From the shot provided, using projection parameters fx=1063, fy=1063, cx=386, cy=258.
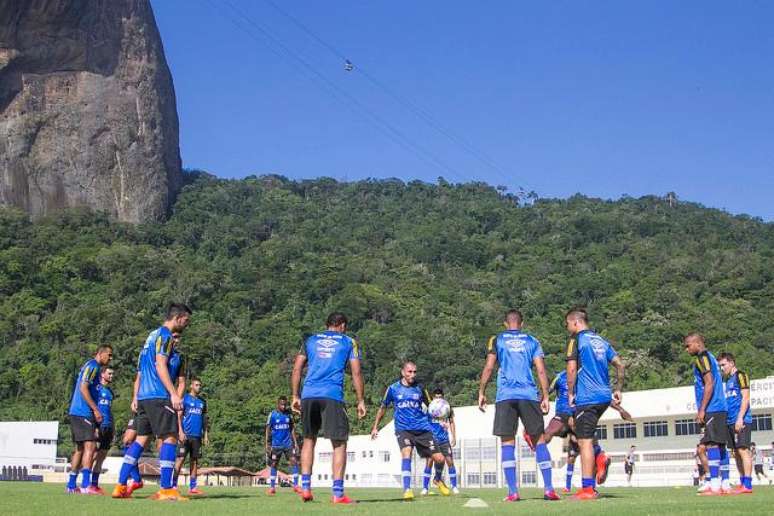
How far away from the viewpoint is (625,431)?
2576 inches

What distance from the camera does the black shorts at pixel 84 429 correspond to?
1488 centimetres

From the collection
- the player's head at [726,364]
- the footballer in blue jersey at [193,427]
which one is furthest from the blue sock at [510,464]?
the footballer in blue jersey at [193,427]

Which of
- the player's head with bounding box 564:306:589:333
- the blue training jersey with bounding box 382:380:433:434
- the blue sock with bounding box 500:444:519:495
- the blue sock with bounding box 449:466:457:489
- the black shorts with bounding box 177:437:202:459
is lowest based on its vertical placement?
the blue sock with bounding box 449:466:457:489

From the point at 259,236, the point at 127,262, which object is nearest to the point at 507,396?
the point at 127,262

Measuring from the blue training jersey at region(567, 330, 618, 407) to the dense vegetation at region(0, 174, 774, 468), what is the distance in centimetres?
6540

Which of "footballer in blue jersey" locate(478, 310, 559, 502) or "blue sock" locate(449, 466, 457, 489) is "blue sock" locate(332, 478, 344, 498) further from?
"blue sock" locate(449, 466, 457, 489)

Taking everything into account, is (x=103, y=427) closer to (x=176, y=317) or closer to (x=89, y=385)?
(x=89, y=385)

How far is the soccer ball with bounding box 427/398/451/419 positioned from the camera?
16.7 meters

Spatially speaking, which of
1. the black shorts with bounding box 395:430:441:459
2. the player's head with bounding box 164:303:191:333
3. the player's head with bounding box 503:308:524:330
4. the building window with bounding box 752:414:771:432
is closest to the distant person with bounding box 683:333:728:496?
the player's head with bounding box 503:308:524:330

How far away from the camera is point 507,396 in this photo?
1230cm

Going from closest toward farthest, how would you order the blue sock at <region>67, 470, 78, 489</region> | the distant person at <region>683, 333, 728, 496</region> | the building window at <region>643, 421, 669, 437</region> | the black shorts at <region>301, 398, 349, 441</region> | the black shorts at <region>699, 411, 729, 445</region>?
the black shorts at <region>301, 398, 349, 441</region>, the distant person at <region>683, 333, 728, 496</region>, the black shorts at <region>699, 411, 729, 445</region>, the blue sock at <region>67, 470, 78, 489</region>, the building window at <region>643, 421, 669, 437</region>

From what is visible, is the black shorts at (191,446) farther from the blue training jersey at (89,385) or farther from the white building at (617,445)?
the white building at (617,445)

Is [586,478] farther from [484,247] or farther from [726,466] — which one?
[484,247]

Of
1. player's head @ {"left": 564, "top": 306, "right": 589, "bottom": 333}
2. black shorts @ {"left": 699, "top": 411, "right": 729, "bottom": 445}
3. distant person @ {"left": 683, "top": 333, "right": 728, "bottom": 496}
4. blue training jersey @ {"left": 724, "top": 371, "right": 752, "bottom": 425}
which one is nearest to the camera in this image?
player's head @ {"left": 564, "top": 306, "right": 589, "bottom": 333}
